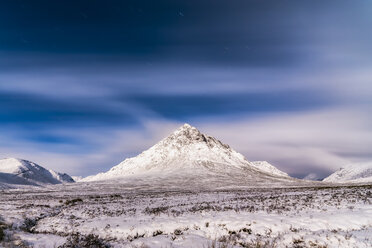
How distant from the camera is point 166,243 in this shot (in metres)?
12.6

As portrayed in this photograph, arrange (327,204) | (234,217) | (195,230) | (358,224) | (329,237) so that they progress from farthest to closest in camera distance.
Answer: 1. (327,204)
2. (234,217)
3. (195,230)
4. (358,224)
5. (329,237)

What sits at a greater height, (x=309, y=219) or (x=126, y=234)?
(x=309, y=219)

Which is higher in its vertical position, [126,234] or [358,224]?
[358,224]

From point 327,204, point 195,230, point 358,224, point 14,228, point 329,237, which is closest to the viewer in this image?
point 329,237

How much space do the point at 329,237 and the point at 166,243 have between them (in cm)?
760

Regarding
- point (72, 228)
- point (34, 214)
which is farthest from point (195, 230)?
point (34, 214)

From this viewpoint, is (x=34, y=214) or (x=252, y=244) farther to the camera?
(x=34, y=214)

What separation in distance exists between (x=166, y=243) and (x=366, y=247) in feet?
28.1

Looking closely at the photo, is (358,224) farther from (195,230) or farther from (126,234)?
(126,234)

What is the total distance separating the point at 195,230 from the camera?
1688 cm

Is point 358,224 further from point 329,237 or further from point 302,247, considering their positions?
point 302,247

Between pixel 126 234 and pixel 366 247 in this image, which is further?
pixel 126 234

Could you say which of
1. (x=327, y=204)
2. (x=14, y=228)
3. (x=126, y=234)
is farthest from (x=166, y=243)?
(x=327, y=204)

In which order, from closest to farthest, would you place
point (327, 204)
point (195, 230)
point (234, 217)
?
point (195, 230)
point (234, 217)
point (327, 204)
